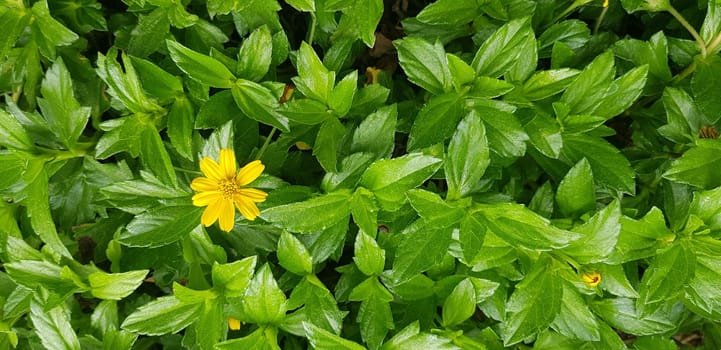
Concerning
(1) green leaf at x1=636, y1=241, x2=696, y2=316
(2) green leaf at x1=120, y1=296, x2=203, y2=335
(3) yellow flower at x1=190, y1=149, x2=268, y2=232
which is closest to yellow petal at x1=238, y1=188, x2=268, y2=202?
(3) yellow flower at x1=190, y1=149, x2=268, y2=232

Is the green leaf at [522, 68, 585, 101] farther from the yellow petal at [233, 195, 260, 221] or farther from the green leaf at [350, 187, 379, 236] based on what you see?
the yellow petal at [233, 195, 260, 221]

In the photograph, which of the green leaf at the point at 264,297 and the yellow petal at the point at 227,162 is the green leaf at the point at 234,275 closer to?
the green leaf at the point at 264,297

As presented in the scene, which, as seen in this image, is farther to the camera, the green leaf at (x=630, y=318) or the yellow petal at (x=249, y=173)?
the green leaf at (x=630, y=318)

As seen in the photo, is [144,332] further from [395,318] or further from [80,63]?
[80,63]

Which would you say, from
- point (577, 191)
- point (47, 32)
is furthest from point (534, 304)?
point (47, 32)

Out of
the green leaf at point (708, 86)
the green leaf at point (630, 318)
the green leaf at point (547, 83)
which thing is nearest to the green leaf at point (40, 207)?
the green leaf at point (547, 83)

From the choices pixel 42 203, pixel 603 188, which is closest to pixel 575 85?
pixel 603 188
